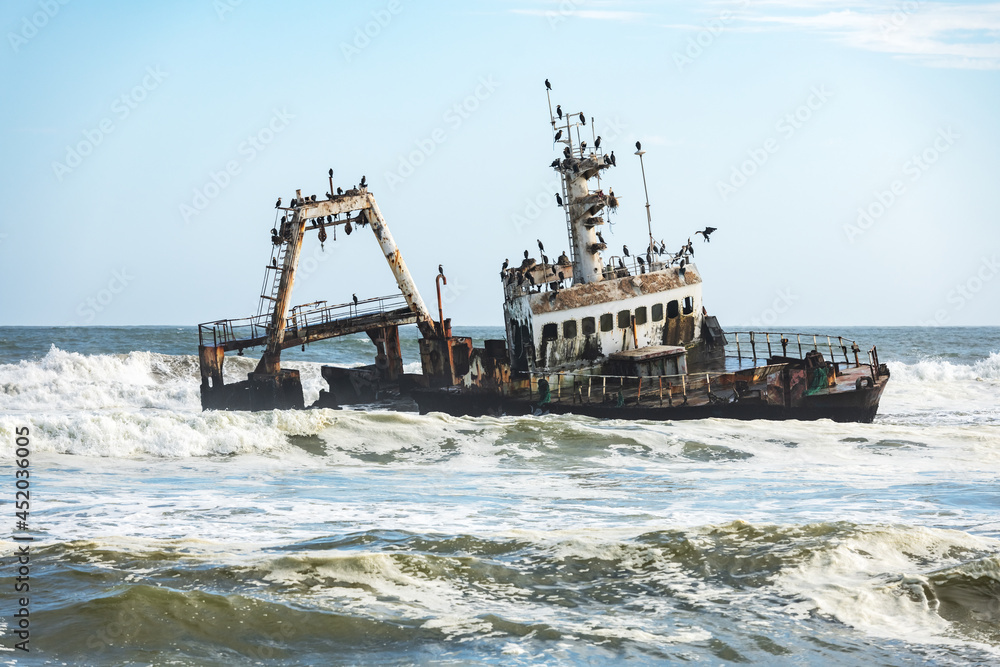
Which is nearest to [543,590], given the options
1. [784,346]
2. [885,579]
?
[885,579]

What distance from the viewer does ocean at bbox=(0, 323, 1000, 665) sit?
25.5ft

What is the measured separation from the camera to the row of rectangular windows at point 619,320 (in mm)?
25183

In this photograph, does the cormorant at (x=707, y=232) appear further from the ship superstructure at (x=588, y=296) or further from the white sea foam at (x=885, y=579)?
the white sea foam at (x=885, y=579)

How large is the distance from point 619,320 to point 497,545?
16.1m

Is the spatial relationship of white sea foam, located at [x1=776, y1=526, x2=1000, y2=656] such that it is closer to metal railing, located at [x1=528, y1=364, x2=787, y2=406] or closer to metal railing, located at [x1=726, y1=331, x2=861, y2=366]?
metal railing, located at [x1=528, y1=364, x2=787, y2=406]

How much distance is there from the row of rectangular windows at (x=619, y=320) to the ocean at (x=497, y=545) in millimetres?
4802

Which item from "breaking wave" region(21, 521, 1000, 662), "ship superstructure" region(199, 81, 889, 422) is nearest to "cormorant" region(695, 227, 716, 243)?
"ship superstructure" region(199, 81, 889, 422)

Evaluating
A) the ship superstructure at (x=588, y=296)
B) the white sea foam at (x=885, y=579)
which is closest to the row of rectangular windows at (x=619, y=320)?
the ship superstructure at (x=588, y=296)

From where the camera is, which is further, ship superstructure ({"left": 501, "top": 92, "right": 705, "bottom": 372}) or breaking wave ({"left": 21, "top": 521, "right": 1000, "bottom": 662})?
ship superstructure ({"left": 501, "top": 92, "right": 705, "bottom": 372})

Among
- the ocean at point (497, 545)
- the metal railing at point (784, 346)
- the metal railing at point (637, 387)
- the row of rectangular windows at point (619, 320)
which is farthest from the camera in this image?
the metal railing at point (784, 346)

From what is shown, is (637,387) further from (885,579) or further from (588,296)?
(885,579)

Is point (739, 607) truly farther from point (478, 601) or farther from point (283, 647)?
point (283, 647)

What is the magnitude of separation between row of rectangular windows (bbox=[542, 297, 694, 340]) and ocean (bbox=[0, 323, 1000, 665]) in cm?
480

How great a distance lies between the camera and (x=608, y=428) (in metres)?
21.3
